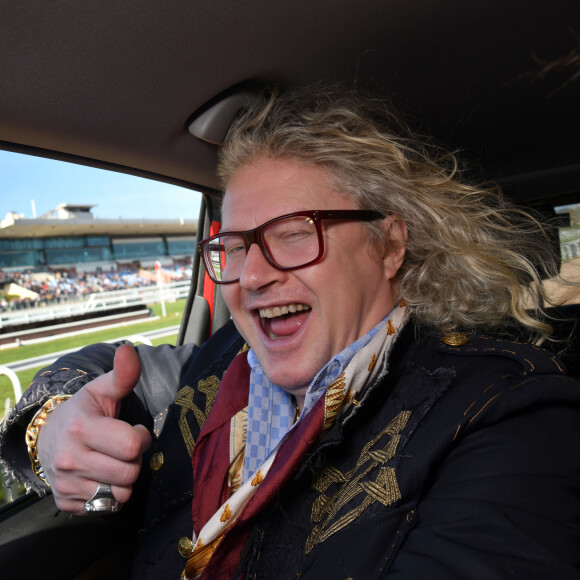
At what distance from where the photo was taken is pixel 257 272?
148cm

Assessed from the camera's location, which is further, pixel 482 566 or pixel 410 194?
pixel 410 194

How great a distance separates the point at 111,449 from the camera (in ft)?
4.21

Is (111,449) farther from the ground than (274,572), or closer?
farther from the ground

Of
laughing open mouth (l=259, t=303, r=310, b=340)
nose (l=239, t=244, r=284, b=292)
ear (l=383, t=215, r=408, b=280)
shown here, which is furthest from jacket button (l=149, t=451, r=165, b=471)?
ear (l=383, t=215, r=408, b=280)

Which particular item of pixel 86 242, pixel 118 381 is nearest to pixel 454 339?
pixel 118 381

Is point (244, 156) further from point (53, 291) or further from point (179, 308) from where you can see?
point (53, 291)

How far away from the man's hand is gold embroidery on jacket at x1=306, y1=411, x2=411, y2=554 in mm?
505

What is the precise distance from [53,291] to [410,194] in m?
2.95

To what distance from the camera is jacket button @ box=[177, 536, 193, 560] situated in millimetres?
1471

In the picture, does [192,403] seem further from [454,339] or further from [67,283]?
[67,283]

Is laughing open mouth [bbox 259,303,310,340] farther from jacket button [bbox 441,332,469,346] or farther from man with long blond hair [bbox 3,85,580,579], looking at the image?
jacket button [bbox 441,332,469,346]

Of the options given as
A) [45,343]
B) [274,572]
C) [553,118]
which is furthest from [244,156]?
[45,343]

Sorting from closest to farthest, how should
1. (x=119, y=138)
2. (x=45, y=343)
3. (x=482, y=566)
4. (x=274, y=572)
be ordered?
(x=482, y=566) → (x=274, y=572) → (x=119, y=138) → (x=45, y=343)

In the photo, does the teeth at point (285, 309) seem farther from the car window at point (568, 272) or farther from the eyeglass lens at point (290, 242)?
the car window at point (568, 272)
